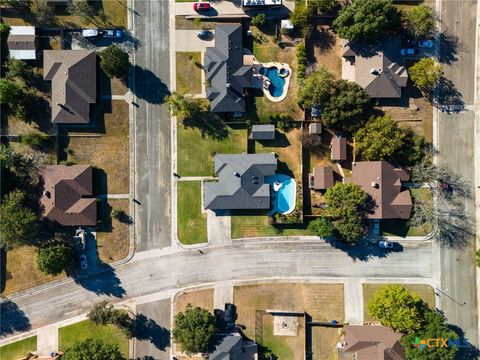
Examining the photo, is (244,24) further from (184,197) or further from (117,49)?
(184,197)

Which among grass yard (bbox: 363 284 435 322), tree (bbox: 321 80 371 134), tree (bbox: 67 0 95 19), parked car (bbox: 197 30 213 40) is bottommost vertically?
grass yard (bbox: 363 284 435 322)

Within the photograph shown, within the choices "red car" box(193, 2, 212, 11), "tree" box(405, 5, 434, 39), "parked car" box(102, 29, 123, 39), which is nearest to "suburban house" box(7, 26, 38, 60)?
"parked car" box(102, 29, 123, 39)

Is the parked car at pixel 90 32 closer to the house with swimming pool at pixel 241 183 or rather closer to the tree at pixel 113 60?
the tree at pixel 113 60

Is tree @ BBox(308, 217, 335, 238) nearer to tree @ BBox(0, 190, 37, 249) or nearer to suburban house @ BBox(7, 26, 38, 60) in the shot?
tree @ BBox(0, 190, 37, 249)

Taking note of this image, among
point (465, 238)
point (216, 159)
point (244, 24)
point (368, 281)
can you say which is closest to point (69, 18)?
point (244, 24)

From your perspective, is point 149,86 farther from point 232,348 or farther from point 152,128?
point 232,348

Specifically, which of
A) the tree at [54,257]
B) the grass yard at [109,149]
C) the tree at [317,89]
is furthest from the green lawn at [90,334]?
the tree at [317,89]

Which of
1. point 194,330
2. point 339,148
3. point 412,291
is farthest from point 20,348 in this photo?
point 412,291
